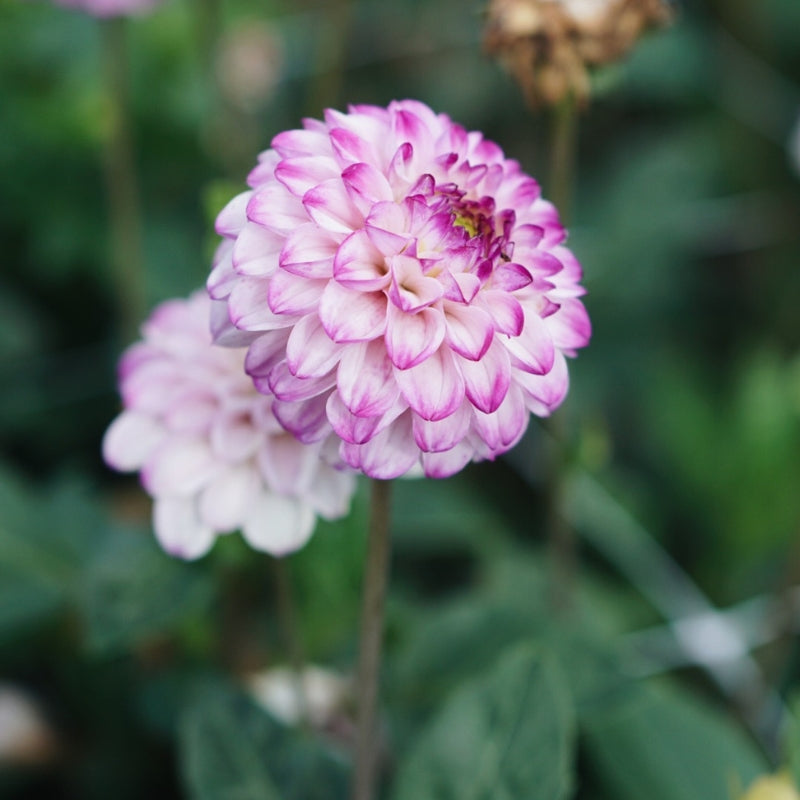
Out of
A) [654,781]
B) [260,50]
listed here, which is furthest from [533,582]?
[260,50]

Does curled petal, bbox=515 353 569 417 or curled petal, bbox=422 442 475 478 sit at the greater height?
curled petal, bbox=515 353 569 417

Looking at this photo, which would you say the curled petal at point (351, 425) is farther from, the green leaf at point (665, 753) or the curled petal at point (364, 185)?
the green leaf at point (665, 753)

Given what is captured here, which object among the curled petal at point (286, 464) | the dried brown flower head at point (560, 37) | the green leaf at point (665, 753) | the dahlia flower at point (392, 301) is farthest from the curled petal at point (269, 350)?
the green leaf at point (665, 753)

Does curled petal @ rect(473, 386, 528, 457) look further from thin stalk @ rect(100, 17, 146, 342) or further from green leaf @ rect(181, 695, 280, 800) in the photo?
thin stalk @ rect(100, 17, 146, 342)

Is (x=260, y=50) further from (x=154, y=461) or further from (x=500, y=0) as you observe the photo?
(x=154, y=461)

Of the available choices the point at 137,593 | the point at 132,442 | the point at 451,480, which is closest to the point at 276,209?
the point at 132,442

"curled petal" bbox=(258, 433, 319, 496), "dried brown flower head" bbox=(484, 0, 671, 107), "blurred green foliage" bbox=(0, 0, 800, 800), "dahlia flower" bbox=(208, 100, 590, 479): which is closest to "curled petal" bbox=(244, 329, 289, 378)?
"dahlia flower" bbox=(208, 100, 590, 479)

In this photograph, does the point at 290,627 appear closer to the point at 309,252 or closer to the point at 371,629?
the point at 371,629

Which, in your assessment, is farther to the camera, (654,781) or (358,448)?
(654,781)
